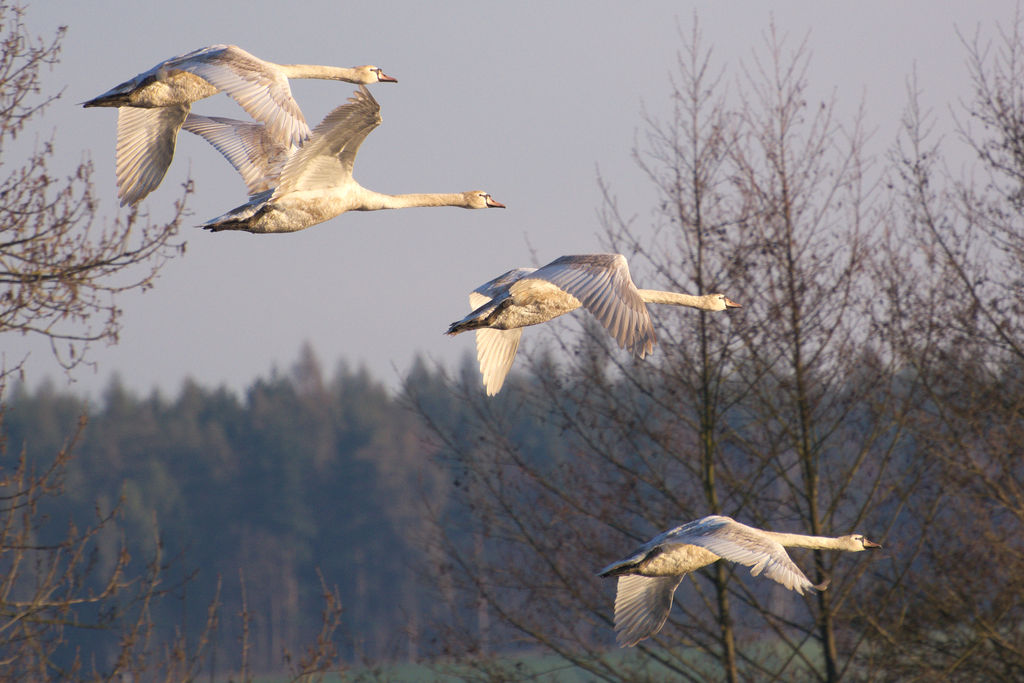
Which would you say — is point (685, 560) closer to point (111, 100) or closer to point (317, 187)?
point (317, 187)

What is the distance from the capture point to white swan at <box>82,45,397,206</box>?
7176 millimetres

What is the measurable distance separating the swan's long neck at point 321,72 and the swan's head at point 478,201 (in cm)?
119

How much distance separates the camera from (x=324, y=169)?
7473mm

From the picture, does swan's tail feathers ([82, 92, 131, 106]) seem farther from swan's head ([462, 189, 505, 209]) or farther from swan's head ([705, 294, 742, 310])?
swan's head ([705, 294, 742, 310])

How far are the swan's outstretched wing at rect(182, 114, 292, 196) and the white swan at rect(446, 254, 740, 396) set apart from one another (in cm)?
176

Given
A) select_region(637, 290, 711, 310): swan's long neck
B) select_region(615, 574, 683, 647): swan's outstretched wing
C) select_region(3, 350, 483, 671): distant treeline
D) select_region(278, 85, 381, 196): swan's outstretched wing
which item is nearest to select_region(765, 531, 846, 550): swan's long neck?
select_region(615, 574, 683, 647): swan's outstretched wing

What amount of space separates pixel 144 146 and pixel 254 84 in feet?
4.51

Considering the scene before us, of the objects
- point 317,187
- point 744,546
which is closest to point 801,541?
point 744,546

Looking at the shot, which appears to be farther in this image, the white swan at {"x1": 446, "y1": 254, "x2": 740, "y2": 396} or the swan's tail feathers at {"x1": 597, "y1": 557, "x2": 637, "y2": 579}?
the swan's tail feathers at {"x1": 597, "y1": 557, "x2": 637, "y2": 579}

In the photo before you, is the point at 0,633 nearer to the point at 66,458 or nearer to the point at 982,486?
the point at 66,458

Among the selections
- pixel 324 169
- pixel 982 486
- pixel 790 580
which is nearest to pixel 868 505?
pixel 982 486

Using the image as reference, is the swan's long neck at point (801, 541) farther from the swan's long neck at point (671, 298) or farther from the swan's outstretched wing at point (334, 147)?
the swan's outstretched wing at point (334, 147)

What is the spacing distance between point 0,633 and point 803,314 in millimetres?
7695

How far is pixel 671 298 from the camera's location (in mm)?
8820
